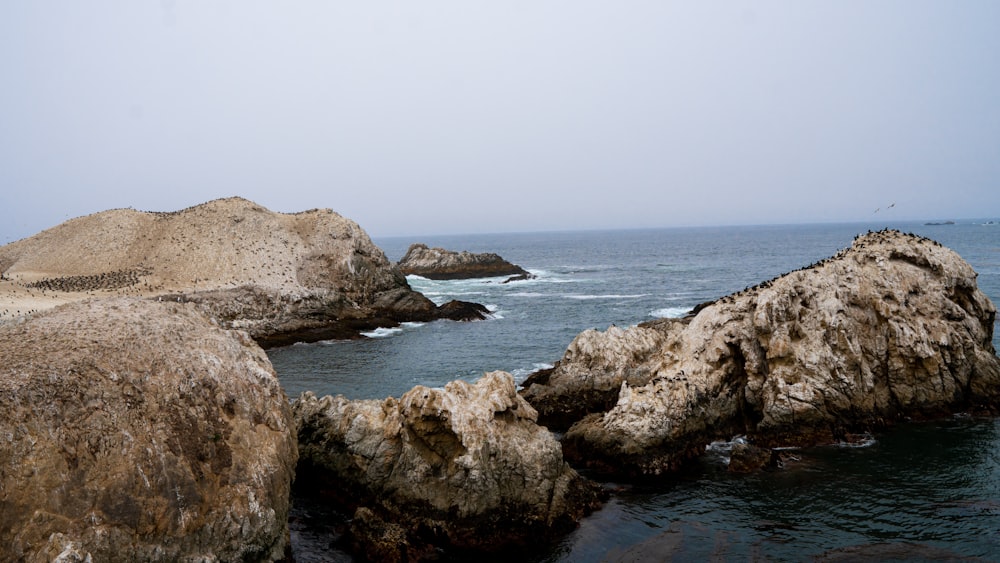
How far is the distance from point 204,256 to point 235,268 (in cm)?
435

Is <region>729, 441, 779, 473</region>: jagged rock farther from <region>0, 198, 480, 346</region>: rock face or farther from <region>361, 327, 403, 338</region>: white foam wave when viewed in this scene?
<region>0, 198, 480, 346</region>: rock face

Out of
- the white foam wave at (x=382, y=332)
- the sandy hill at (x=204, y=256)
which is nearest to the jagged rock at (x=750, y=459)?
the white foam wave at (x=382, y=332)

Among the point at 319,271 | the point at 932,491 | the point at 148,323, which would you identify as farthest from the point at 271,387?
the point at 319,271

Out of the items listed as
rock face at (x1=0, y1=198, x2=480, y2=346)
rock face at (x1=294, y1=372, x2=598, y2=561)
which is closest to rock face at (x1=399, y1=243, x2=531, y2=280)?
rock face at (x1=0, y1=198, x2=480, y2=346)

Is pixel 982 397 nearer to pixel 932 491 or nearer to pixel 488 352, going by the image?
pixel 932 491

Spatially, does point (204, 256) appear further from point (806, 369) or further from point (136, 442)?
point (806, 369)

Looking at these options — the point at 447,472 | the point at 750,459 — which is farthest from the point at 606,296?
the point at 447,472

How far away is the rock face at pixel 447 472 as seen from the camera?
17.7 meters

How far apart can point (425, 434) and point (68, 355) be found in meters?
9.49

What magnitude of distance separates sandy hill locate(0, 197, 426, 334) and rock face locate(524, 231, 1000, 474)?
3428cm

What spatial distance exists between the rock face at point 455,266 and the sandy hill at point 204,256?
3427 cm

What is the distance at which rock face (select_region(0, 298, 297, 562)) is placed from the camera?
12.4 meters

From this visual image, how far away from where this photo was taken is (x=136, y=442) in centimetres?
1390

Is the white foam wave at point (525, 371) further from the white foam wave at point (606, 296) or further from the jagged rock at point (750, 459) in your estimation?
the white foam wave at point (606, 296)
